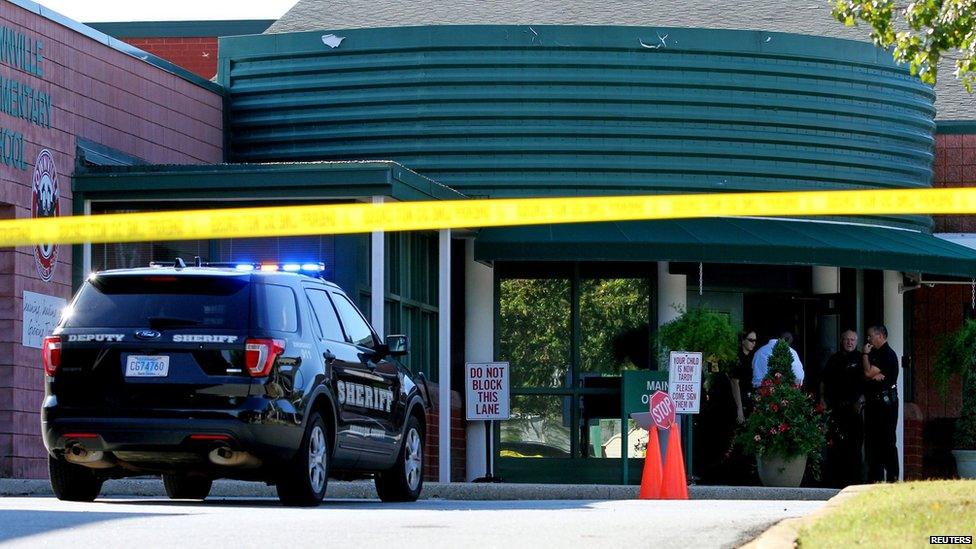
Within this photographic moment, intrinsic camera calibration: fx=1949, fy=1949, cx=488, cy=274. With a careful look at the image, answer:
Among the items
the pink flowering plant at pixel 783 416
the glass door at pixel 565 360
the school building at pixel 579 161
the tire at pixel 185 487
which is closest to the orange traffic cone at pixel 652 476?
the pink flowering plant at pixel 783 416

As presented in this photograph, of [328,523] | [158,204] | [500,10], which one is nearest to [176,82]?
[158,204]

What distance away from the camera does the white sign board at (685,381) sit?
65.1 feet

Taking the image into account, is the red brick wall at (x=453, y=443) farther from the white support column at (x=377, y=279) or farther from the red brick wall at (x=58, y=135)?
the red brick wall at (x=58, y=135)

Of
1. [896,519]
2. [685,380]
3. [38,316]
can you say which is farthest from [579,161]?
[896,519]

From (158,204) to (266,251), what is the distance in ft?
3.81

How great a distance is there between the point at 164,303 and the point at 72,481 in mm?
1463

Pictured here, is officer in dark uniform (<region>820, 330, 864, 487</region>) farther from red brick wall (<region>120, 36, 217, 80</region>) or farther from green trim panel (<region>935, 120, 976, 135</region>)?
red brick wall (<region>120, 36, 217, 80</region>)

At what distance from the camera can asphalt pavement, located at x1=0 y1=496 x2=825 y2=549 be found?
31.2 feet

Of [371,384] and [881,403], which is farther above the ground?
[371,384]

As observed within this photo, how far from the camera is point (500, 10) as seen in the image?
2564 centimetres

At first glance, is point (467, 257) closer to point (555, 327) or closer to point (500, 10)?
point (555, 327)

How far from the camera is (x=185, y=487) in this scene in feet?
49.2

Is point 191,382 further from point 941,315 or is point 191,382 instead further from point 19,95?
point 941,315

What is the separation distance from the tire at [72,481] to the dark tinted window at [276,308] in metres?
1.68
